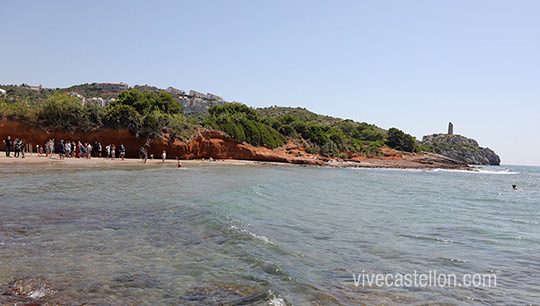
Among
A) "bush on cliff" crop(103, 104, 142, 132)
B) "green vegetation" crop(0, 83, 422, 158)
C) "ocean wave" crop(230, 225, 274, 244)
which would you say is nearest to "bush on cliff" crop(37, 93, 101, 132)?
"green vegetation" crop(0, 83, 422, 158)

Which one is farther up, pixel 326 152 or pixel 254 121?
pixel 254 121

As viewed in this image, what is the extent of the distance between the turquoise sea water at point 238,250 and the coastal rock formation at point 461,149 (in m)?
110

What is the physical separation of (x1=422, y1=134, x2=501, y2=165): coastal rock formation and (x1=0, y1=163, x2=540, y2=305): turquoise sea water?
110 metres

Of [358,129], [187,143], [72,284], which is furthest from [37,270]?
[358,129]

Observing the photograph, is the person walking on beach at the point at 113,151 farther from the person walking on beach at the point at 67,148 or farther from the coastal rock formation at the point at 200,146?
the person walking on beach at the point at 67,148

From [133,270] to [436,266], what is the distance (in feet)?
16.9

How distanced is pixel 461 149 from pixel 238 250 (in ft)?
430

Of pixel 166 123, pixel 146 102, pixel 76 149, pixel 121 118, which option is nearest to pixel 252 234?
pixel 76 149

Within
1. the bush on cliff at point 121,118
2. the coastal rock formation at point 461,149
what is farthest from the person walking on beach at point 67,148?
the coastal rock formation at point 461,149

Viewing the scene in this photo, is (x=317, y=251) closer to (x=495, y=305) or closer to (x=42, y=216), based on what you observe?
(x=495, y=305)

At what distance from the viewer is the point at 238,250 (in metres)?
6.12

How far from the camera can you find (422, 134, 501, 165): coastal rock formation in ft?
364

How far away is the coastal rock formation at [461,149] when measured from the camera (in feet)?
364

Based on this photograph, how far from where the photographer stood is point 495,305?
4.29 metres
